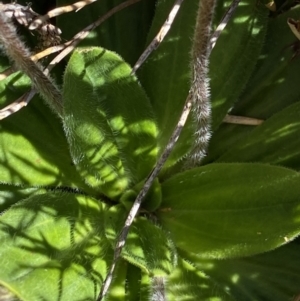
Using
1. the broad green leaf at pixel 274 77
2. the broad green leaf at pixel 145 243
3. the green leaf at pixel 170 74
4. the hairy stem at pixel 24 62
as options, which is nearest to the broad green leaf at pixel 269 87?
the broad green leaf at pixel 274 77

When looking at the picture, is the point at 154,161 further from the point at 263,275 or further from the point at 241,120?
the point at 263,275

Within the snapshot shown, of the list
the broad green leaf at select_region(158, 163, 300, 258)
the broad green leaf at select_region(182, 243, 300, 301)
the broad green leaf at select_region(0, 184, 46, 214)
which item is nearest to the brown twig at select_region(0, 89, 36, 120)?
the broad green leaf at select_region(0, 184, 46, 214)

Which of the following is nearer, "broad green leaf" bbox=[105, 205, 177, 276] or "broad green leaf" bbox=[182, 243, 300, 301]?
"broad green leaf" bbox=[105, 205, 177, 276]

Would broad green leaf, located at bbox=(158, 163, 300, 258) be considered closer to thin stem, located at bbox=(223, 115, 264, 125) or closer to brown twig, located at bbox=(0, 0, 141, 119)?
thin stem, located at bbox=(223, 115, 264, 125)

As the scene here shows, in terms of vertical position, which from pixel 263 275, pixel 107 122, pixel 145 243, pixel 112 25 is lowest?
pixel 263 275

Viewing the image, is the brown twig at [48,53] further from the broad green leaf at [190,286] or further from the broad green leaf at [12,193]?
the broad green leaf at [190,286]

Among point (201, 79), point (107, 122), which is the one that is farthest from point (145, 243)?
point (201, 79)
